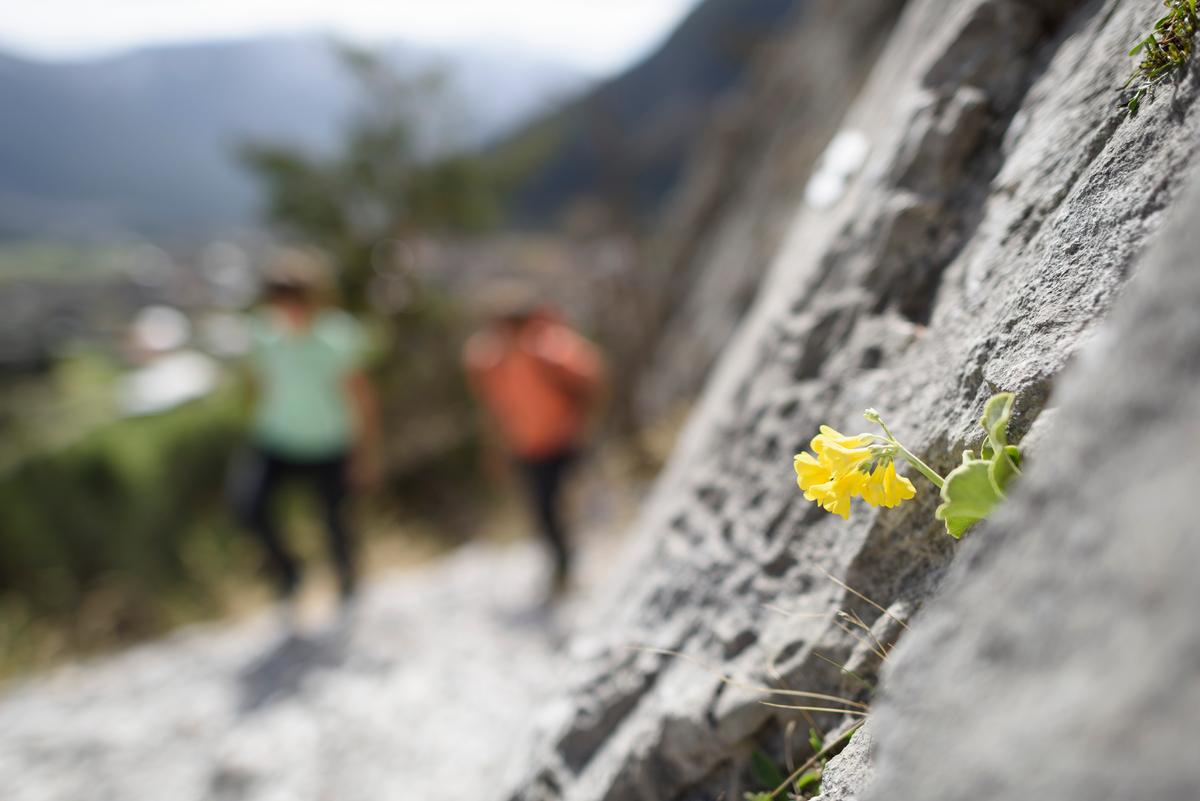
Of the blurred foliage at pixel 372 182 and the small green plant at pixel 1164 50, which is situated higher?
the small green plant at pixel 1164 50

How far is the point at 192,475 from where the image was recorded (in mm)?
6898

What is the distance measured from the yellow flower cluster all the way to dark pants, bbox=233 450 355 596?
2.86 metres

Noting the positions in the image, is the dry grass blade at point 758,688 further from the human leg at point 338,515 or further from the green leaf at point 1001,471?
the human leg at point 338,515

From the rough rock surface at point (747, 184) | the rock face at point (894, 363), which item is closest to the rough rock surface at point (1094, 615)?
the rock face at point (894, 363)

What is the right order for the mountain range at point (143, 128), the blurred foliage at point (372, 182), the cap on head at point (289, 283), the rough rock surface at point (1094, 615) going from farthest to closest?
1. the mountain range at point (143, 128)
2. the blurred foliage at point (372, 182)
3. the cap on head at point (289, 283)
4. the rough rock surface at point (1094, 615)

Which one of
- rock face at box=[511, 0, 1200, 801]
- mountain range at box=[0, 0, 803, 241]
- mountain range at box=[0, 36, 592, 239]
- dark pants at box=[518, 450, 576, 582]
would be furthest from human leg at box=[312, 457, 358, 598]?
mountain range at box=[0, 36, 592, 239]

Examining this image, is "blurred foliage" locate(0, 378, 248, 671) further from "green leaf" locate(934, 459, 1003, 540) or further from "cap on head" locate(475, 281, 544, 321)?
"green leaf" locate(934, 459, 1003, 540)

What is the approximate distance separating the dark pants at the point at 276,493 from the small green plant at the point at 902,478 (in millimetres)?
2876

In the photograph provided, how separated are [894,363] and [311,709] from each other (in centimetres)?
279

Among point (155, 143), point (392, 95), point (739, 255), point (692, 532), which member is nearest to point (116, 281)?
point (392, 95)

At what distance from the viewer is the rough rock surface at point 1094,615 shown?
432 millimetres

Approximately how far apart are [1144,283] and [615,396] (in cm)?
763

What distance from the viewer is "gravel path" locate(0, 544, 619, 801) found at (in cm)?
262

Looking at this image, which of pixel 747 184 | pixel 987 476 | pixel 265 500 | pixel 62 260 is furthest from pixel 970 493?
pixel 62 260
